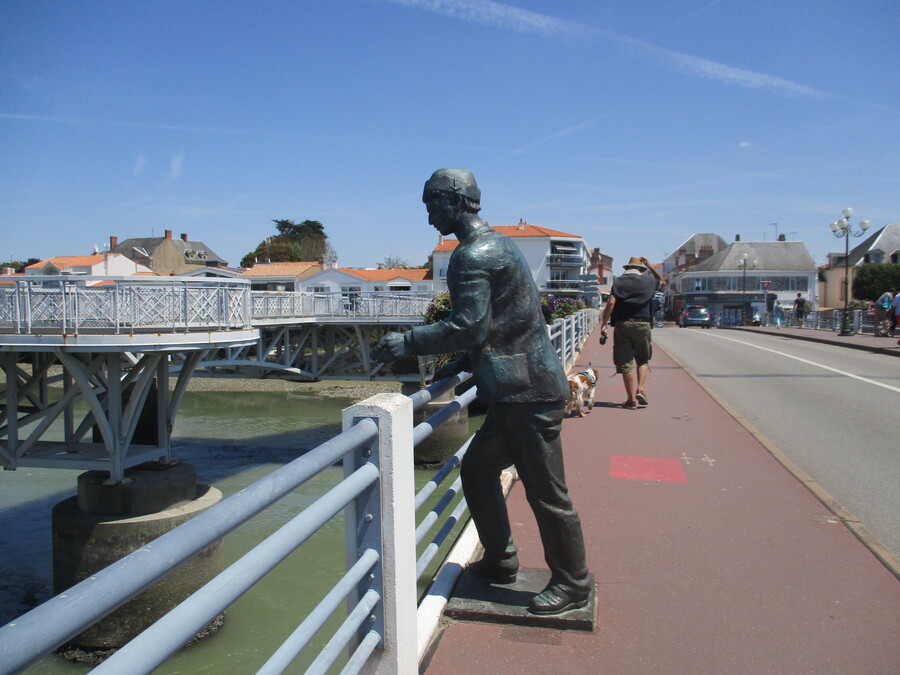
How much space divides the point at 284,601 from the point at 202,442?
52.2 ft

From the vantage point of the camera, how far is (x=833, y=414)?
980cm

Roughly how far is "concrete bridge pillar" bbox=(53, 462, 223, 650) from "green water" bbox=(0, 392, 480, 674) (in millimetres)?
788

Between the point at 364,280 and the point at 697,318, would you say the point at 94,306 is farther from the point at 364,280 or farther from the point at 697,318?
the point at 364,280

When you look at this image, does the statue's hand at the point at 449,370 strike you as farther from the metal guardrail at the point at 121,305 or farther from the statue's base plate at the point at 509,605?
the metal guardrail at the point at 121,305

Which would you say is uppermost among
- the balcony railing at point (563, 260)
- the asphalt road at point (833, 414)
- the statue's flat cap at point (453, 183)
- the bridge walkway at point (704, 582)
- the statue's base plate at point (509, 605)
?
the balcony railing at point (563, 260)

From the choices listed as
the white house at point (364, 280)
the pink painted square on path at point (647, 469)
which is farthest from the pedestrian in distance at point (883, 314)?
the white house at point (364, 280)

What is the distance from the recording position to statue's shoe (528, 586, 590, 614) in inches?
121

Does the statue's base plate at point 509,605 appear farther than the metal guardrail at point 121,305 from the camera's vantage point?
No

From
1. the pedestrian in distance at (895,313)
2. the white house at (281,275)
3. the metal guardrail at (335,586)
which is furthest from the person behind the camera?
the white house at (281,275)

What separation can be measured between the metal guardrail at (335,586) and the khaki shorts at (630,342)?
651 centimetres

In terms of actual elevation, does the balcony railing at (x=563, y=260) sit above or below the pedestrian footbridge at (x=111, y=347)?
above

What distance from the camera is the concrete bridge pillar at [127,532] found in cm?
1151

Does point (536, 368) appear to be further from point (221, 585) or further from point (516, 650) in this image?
point (221, 585)

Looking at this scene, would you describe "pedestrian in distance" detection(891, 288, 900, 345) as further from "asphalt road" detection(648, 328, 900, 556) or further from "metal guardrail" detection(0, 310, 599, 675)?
"metal guardrail" detection(0, 310, 599, 675)
